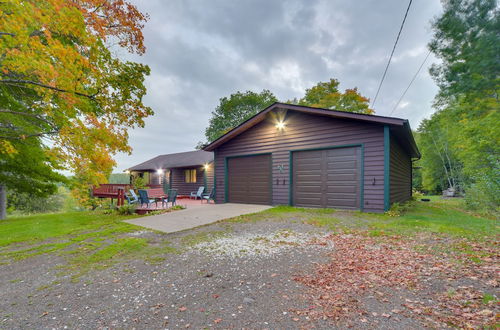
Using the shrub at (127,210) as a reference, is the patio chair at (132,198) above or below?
above

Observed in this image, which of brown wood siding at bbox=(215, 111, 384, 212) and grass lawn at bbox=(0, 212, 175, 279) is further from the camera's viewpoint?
brown wood siding at bbox=(215, 111, 384, 212)

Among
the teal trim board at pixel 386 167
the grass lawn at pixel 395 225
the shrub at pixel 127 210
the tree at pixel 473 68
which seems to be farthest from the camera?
the tree at pixel 473 68

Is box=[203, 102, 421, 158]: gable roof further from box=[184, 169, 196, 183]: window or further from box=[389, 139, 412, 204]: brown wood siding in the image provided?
box=[184, 169, 196, 183]: window

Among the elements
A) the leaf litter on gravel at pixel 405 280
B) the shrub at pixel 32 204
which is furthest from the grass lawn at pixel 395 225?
the shrub at pixel 32 204

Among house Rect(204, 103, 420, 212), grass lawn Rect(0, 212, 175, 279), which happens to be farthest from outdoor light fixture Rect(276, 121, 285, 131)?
grass lawn Rect(0, 212, 175, 279)

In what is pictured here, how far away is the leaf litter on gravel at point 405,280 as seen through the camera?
6.40 feet

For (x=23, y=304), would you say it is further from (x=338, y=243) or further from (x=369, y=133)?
(x=369, y=133)

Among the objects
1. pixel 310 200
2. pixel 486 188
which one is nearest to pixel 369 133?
pixel 310 200

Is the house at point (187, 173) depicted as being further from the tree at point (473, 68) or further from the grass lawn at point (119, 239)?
the tree at point (473, 68)

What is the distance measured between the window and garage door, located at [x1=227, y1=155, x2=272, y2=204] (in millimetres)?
7544

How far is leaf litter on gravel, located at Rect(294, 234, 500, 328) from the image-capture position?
1949 millimetres

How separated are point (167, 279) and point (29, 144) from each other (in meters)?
9.19

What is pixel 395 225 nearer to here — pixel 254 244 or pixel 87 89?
pixel 254 244

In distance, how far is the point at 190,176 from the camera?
1823cm
